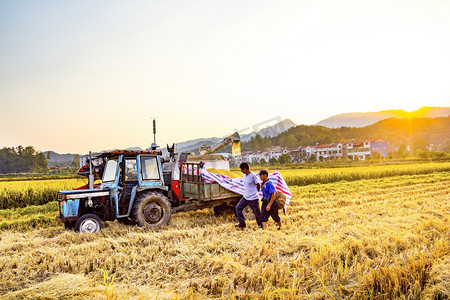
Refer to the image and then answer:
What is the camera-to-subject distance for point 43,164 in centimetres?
7381

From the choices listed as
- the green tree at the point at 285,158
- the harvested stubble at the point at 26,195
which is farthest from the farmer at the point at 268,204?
the green tree at the point at 285,158

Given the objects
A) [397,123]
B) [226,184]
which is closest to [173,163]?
[226,184]

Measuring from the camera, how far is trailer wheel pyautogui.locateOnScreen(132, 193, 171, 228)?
786 cm

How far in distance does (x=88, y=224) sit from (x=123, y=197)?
1.09 m

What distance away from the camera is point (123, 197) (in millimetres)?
8219

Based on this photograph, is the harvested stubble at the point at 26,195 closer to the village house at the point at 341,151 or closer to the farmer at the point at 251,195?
the farmer at the point at 251,195

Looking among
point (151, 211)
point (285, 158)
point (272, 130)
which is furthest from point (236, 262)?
point (285, 158)

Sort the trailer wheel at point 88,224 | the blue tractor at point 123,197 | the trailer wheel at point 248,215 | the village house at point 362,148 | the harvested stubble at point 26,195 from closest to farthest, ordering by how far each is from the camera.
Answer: the trailer wheel at point 88,224, the blue tractor at point 123,197, the trailer wheel at point 248,215, the harvested stubble at point 26,195, the village house at point 362,148

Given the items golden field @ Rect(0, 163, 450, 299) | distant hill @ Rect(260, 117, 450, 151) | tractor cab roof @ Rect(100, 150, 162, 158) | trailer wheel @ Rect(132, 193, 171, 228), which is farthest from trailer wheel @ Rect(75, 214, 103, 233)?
distant hill @ Rect(260, 117, 450, 151)

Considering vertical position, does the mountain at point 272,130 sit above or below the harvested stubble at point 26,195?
above

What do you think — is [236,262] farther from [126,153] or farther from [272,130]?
[272,130]

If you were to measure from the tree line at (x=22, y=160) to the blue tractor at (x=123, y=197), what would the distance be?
7230 centimetres

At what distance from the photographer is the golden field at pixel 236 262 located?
13.6 ft

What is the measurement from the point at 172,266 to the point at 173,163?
508cm
